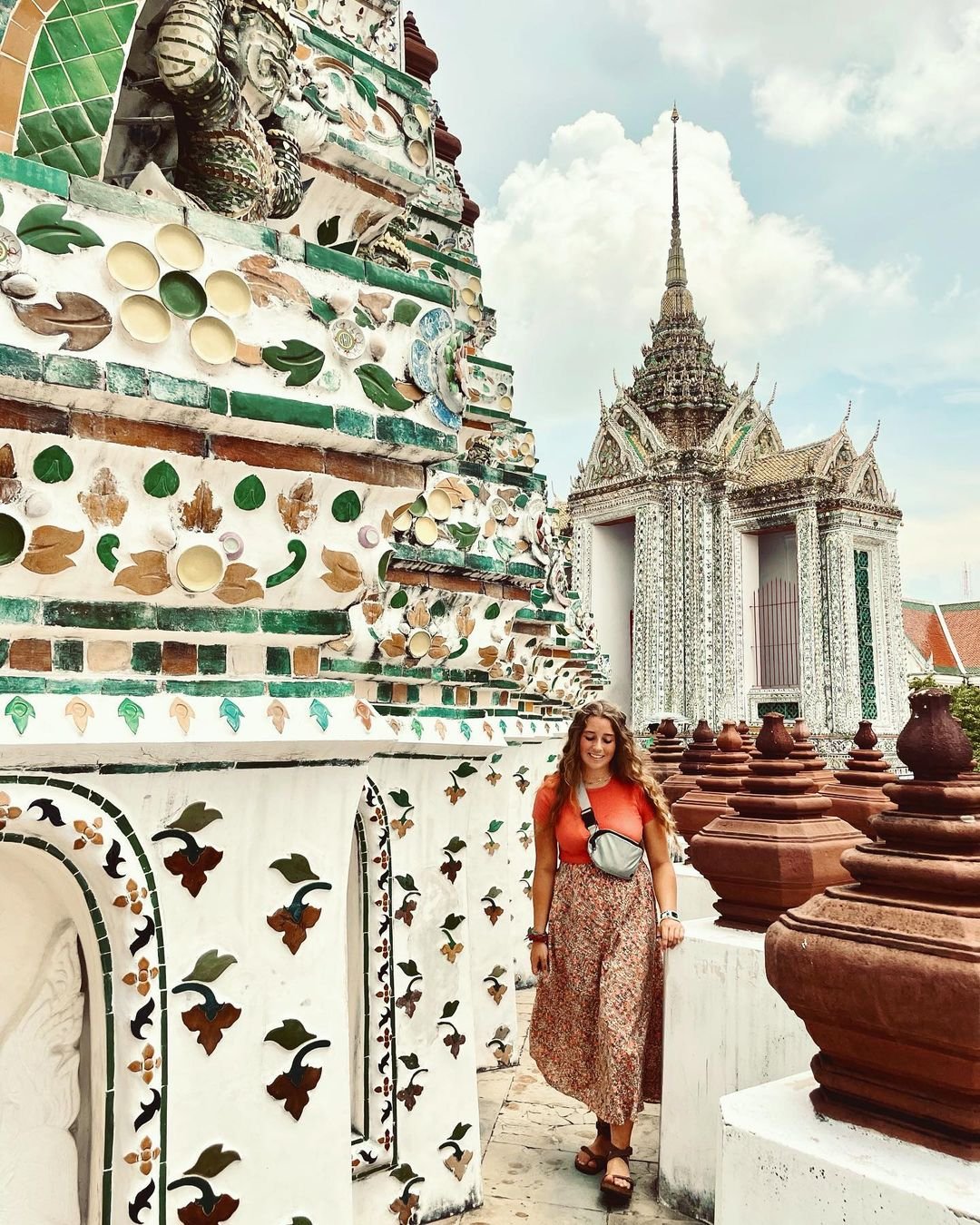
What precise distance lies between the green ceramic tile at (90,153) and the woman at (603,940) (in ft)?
7.57

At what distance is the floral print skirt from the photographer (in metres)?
3.24

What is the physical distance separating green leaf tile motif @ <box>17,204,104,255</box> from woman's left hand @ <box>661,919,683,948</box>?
2.66m

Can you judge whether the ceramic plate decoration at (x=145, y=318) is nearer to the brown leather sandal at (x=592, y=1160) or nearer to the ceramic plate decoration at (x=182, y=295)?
the ceramic plate decoration at (x=182, y=295)

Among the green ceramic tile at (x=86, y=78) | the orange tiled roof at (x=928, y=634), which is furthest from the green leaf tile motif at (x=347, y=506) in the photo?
the orange tiled roof at (x=928, y=634)

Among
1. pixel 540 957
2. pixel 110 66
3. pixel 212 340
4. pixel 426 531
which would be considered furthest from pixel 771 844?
pixel 110 66

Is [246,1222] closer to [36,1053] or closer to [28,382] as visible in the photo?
[36,1053]

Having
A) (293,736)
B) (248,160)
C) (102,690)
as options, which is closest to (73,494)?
(102,690)

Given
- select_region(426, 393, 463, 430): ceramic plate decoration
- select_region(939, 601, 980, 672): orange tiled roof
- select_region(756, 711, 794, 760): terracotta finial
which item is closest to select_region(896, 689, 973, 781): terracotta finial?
select_region(426, 393, 463, 430): ceramic plate decoration

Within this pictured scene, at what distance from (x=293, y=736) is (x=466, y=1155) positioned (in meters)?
1.95

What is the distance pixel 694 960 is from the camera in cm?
319

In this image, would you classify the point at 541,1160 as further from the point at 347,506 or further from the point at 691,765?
the point at 691,765

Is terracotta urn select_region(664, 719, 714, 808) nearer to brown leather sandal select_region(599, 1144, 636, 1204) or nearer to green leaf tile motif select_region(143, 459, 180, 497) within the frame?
brown leather sandal select_region(599, 1144, 636, 1204)

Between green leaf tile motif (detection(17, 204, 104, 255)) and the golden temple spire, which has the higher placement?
the golden temple spire

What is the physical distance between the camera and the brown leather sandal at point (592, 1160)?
11.3ft
